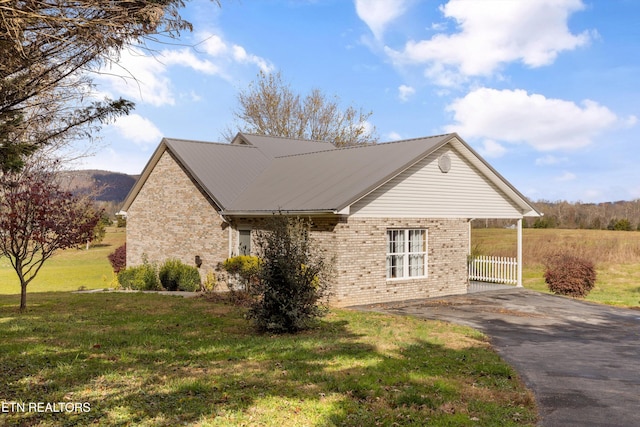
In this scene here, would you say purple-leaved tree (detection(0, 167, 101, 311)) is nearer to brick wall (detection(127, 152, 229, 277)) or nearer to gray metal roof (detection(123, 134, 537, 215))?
gray metal roof (detection(123, 134, 537, 215))

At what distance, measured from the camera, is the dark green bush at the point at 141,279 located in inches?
925

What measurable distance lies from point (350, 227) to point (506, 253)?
81.2 ft

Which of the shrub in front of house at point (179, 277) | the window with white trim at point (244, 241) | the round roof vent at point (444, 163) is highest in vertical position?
the round roof vent at point (444, 163)

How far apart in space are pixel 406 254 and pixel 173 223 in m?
10.7

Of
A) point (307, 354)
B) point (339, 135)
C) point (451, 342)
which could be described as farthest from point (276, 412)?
point (339, 135)

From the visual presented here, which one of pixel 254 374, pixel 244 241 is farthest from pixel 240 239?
pixel 254 374

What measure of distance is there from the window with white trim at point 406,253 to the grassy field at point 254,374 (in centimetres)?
502

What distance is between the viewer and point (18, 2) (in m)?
7.65

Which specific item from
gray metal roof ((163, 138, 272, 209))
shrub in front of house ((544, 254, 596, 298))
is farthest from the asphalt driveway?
gray metal roof ((163, 138, 272, 209))

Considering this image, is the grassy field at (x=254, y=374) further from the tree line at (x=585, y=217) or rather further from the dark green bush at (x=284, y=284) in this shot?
the tree line at (x=585, y=217)

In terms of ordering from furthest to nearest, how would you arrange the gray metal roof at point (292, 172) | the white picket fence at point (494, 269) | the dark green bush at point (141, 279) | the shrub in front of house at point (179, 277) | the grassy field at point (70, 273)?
the grassy field at point (70, 273), the white picket fence at point (494, 269), the dark green bush at point (141, 279), the shrub in front of house at point (179, 277), the gray metal roof at point (292, 172)

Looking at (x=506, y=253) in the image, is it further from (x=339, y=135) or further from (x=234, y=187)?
(x=234, y=187)

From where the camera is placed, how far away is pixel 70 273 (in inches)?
1566

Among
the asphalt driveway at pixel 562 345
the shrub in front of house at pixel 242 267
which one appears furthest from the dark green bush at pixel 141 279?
the asphalt driveway at pixel 562 345
